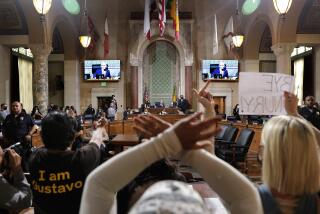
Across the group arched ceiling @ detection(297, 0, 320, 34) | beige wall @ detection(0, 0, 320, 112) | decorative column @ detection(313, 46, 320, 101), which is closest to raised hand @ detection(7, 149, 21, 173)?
arched ceiling @ detection(297, 0, 320, 34)

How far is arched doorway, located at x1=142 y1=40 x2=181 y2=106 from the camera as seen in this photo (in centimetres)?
1830

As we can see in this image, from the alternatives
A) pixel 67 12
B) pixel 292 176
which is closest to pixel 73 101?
pixel 67 12

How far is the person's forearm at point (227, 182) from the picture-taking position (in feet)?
3.35

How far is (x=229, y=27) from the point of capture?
624 inches

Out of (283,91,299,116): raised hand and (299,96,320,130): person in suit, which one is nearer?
(283,91,299,116): raised hand

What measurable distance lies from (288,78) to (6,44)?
40.1 feet

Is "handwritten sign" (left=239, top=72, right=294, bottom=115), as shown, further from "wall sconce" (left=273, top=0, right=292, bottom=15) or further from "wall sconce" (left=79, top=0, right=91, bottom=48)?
"wall sconce" (left=79, top=0, right=91, bottom=48)

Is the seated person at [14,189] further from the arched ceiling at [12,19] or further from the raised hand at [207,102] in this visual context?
the arched ceiling at [12,19]

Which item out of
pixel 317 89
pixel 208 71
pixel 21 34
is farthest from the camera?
pixel 208 71

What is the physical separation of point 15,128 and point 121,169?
5301 mm

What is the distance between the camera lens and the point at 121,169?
0.99 m

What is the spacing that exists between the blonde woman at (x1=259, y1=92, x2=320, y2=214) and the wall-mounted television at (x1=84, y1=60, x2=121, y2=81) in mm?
16061

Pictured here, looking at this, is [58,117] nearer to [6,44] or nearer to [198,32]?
[6,44]

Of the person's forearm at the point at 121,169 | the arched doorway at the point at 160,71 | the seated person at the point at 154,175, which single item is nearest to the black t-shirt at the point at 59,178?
the seated person at the point at 154,175
